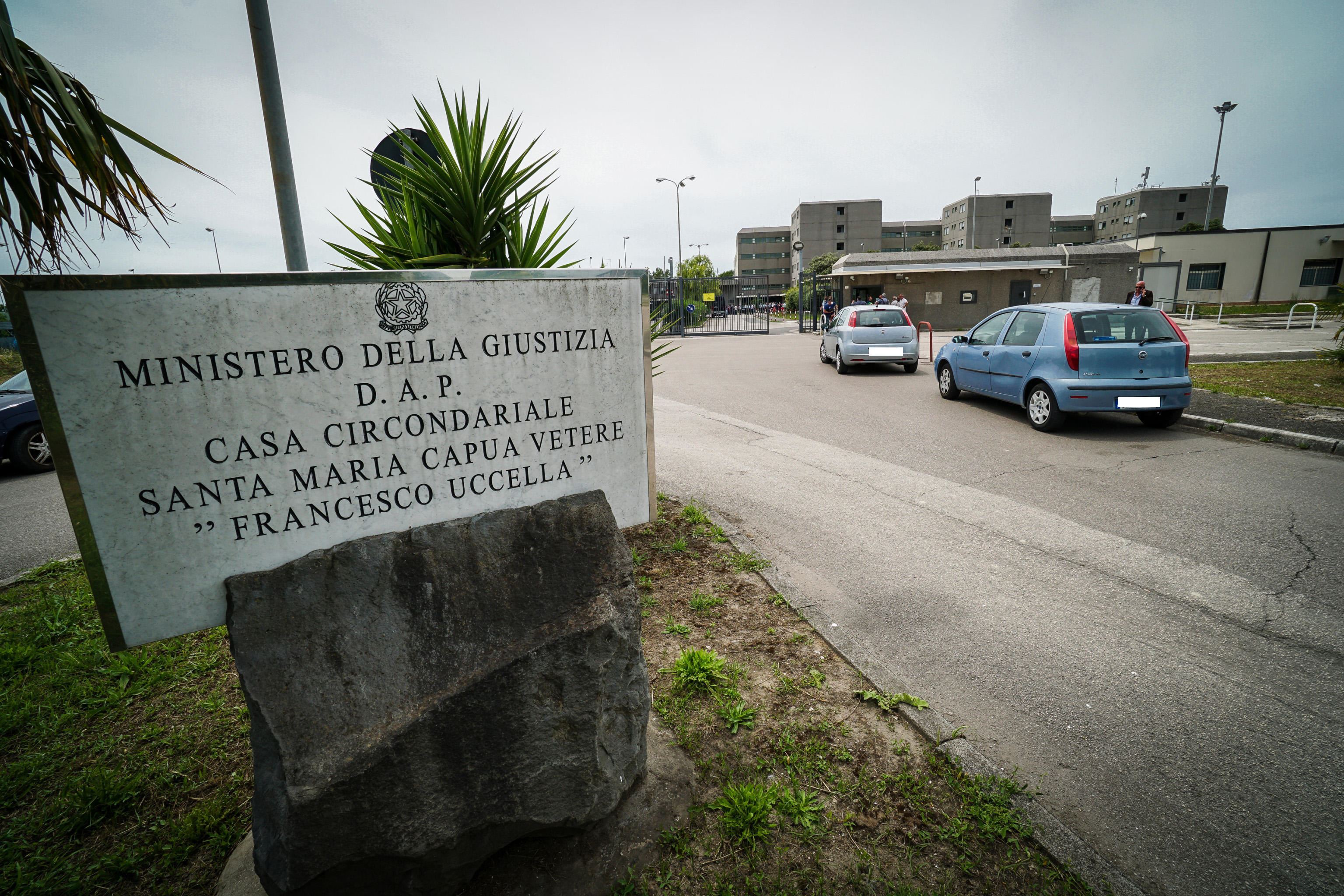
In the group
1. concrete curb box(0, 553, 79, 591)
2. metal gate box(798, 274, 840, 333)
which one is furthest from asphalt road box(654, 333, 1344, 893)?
metal gate box(798, 274, 840, 333)

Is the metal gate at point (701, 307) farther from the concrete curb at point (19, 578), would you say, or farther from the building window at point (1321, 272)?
the building window at point (1321, 272)

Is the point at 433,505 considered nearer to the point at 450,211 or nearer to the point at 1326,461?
the point at 450,211

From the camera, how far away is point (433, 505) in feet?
7.36

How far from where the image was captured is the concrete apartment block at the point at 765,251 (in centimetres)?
9631

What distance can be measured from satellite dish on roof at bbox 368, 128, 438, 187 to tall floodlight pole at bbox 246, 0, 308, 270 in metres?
0.52

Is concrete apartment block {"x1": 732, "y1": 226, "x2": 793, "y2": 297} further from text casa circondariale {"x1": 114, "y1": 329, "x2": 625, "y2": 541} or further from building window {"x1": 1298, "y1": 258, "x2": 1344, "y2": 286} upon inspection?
text casa circondariale {"x1": 114, "y1": 329, "x2": 625, "y2": 541}

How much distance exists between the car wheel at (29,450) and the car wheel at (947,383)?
1276 cm

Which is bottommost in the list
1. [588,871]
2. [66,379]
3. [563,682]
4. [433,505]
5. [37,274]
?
[588,871]

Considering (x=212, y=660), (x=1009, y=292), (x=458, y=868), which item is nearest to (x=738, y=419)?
(x=212, y=660)

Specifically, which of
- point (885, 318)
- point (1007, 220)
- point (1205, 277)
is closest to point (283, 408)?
point (885, 318)

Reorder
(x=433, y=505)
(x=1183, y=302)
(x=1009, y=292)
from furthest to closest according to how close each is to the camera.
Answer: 1. (x=1183, y=302)
2. (x=1009, y=292)
3. (x=433, y=505)

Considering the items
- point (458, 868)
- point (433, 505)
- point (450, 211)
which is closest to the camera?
point (458, 868)

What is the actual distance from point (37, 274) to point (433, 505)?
1.25m

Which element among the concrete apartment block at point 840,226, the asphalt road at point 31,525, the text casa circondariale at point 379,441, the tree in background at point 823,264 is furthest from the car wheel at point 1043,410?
the concrete apartment block at point 840,226
